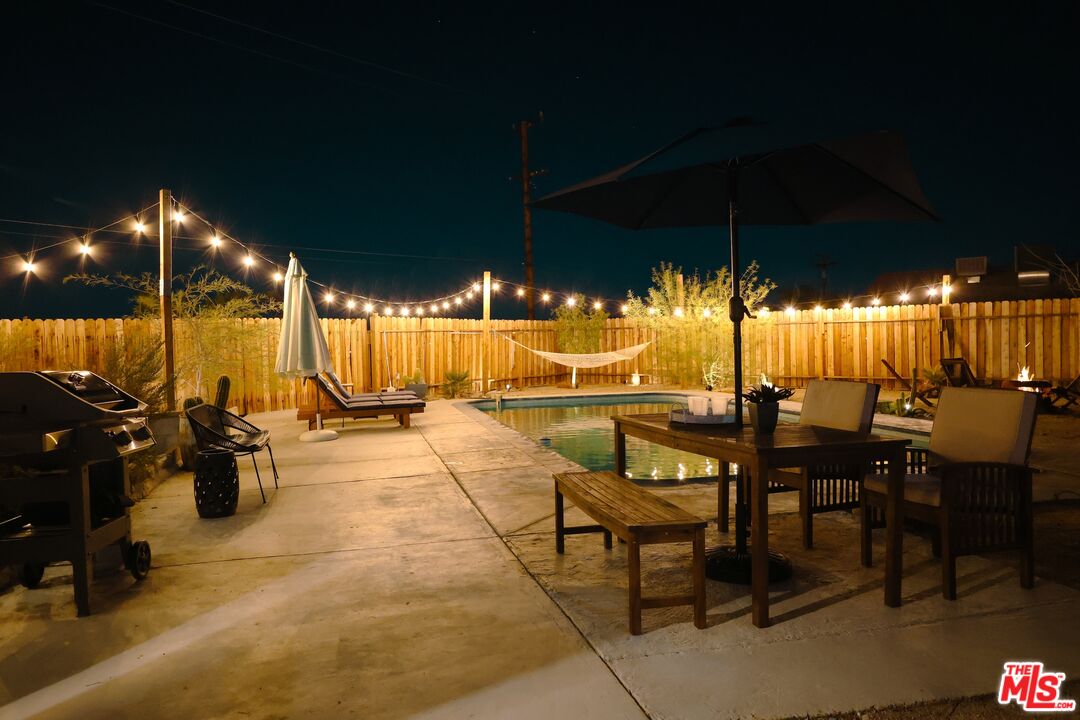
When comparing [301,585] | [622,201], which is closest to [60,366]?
[301,585]

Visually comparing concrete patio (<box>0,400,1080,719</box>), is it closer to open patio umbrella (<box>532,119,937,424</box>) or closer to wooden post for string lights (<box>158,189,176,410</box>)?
open patio umbrella (<box>532,119,937,424</box>)

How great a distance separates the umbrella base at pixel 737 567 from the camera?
2.68 metres

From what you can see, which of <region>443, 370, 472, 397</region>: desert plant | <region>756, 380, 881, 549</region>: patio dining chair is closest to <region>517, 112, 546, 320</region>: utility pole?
<region>443, 370, 472, 397</region>: desert plant

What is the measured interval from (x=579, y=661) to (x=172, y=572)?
1.98m

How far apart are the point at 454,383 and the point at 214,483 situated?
26.4 ft

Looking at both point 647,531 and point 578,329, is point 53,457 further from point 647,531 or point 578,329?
point 578,329

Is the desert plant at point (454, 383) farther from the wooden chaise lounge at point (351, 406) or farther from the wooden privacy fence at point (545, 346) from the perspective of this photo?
the wooden chaise lounge at point (351, 406)

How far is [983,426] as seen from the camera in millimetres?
2777

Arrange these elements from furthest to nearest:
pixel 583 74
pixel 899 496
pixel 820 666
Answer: pixel 583 74, pixel 899 496, pixel 820 666

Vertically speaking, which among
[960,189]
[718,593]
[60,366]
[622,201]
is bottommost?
[718,593]

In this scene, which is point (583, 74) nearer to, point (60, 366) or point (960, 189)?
point (60, 366)

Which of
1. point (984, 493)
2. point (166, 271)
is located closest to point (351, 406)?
point (166, 271)

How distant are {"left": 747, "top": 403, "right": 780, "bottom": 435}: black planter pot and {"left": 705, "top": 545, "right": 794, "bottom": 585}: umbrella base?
55cm

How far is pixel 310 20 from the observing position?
40.6 ft
